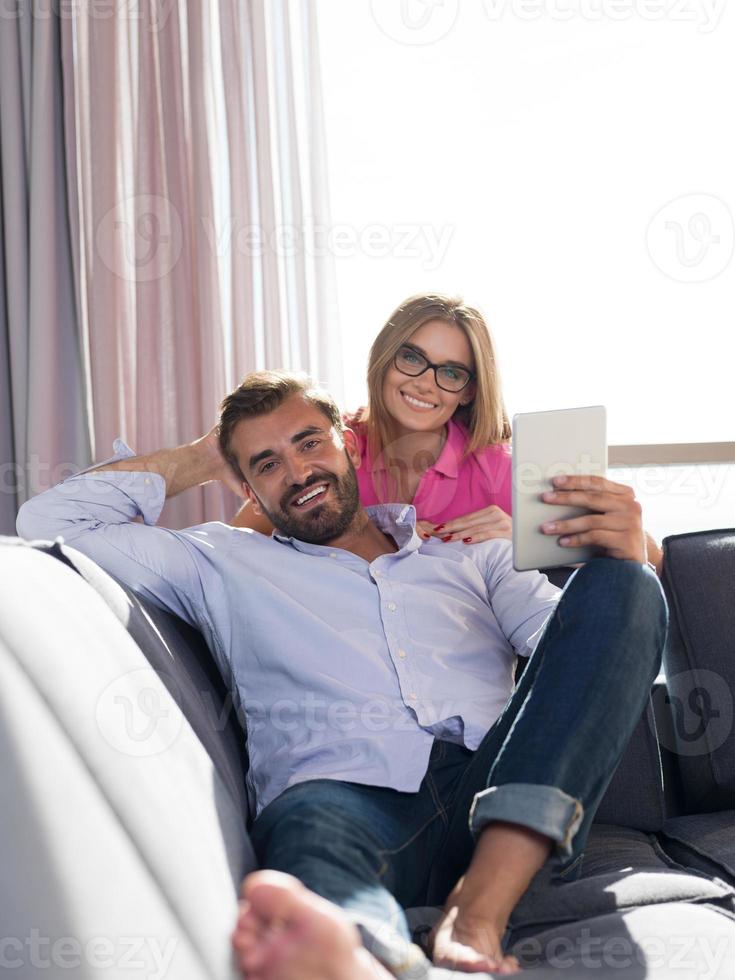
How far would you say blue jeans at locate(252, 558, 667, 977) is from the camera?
0.98 m

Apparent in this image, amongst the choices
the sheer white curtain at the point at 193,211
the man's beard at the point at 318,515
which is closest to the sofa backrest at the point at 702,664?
the man's beard at the point at 318,515

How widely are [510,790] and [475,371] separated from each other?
1.12 meters

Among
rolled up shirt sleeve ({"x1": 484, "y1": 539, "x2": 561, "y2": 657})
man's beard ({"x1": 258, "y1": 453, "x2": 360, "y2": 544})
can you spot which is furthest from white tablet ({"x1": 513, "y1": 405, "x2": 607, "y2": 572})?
man's beard ({"x1": 258, "y1": 453, "x2": 360, "y2": 544})

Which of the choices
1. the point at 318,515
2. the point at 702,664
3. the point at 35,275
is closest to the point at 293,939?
the point at 318,515

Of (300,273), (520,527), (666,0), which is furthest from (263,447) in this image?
(666,0)

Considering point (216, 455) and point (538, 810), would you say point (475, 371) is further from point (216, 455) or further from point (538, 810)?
point (538, 810)

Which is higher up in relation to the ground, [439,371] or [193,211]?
[193,211]

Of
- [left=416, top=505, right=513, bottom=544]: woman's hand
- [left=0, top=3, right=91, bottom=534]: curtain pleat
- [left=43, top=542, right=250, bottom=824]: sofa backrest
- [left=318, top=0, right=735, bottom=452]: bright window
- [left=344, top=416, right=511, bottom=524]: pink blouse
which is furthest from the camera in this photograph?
[left=318, top=0, right=735, bottom=452]: bright window

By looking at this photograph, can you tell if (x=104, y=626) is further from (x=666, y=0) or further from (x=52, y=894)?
(x=666, y=0)

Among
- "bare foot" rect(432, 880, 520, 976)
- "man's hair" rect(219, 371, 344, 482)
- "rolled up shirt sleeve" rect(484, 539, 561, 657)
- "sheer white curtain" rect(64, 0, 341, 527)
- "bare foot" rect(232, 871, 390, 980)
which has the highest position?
"sheer white curtain" rect(64, 0, 341, 527)

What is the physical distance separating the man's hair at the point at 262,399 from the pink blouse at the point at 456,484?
40cm

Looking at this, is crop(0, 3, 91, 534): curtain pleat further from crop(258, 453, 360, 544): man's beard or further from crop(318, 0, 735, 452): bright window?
crop(258, 453, 360, 544): man's beard

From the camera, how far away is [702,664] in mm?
1607

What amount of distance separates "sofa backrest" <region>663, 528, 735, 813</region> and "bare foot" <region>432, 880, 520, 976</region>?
0.74 metres
